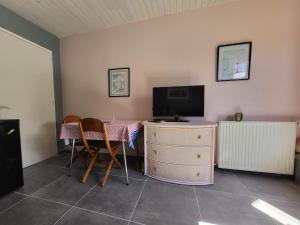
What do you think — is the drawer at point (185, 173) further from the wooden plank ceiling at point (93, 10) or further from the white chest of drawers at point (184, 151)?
the wooden plank ceiling at point (93, 10)

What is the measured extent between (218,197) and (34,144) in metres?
3.01

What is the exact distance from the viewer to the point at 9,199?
4.96ft

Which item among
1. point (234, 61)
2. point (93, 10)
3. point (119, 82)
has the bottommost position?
point (119, 82)

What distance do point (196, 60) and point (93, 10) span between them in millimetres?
1802

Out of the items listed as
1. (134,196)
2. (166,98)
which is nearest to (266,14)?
(166,98)

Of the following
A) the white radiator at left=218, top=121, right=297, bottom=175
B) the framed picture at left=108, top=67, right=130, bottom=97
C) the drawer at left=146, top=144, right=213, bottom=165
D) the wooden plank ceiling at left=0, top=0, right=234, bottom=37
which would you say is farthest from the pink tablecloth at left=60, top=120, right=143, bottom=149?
the wooden plank ceiling at left=0, top=0, right=234, bottom=37

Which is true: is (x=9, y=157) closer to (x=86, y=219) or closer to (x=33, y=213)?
(x=33, y=213)

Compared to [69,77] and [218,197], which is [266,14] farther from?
[69,77]

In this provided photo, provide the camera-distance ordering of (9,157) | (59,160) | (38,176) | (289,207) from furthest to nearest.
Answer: (59,160)
(38,176)
(9,157)
(289,207)

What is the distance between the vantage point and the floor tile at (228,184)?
5.45ft

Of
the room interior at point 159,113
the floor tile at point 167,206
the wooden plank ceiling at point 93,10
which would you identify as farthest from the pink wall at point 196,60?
the floor tile at point 167,206

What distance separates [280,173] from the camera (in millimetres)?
1867

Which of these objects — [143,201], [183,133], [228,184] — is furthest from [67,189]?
[228,184]

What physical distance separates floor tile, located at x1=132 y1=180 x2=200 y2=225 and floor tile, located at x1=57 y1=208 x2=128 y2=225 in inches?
7.6
